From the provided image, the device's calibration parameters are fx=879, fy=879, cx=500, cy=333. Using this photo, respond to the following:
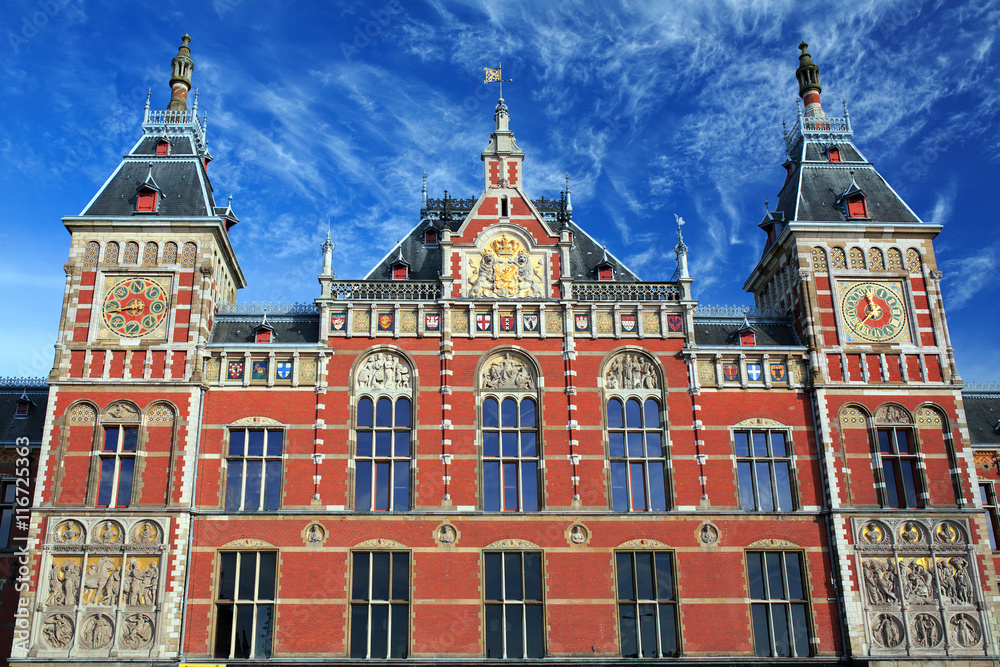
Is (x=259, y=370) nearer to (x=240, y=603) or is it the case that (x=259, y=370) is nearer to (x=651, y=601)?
(x=240, y=603)

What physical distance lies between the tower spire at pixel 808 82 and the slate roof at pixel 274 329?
23988 millimetres

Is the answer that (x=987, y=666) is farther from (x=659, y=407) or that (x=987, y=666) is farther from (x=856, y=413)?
(x=659, y=407)

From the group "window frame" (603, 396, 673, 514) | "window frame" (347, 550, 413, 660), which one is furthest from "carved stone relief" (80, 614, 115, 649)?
"window frame" (603, 396, 673, 514)

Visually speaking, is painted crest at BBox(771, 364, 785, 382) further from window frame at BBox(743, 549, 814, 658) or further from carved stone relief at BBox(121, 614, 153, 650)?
carved stone relief at BBox(121, 614, 153, 650)

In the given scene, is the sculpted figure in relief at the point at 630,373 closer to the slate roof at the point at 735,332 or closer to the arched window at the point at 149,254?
the slate roof at the point at 735,332

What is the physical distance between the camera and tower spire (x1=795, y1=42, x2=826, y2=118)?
130ft

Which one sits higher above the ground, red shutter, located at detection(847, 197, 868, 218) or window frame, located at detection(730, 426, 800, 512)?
red shutter, located at detection(847, 197, 868, 218)

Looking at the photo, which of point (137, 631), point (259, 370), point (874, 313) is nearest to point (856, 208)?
point (874, 313)

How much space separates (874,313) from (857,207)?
15.1ft

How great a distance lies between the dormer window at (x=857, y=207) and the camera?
34500mm

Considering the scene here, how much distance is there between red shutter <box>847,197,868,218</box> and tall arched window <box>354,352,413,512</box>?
60.3 ft

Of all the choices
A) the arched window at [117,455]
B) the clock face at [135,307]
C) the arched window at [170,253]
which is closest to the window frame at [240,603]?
the arched window at [117,455]

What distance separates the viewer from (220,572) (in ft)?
93.0

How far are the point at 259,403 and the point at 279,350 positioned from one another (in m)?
1.99
